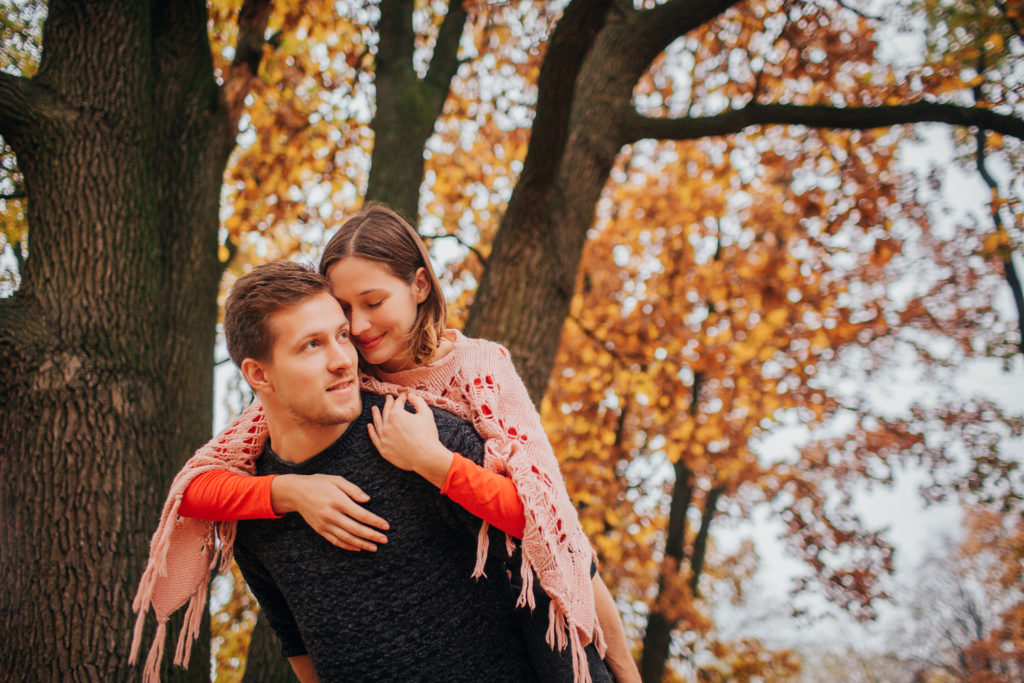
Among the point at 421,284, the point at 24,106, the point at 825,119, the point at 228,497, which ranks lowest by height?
the point at 228,497

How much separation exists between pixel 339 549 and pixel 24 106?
290cm

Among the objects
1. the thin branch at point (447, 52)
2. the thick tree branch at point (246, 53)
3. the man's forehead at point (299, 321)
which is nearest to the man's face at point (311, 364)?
the man's forehead at point (299, 321)

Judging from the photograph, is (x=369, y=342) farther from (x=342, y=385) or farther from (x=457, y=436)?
→ (x=457, y=436)

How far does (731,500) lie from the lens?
1291 cm

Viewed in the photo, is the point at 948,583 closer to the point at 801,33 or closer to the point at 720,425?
the point at 720,425

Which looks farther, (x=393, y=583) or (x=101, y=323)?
(x=101, y=323)

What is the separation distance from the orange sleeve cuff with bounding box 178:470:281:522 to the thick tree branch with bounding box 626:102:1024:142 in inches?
124

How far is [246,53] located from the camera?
395 cm

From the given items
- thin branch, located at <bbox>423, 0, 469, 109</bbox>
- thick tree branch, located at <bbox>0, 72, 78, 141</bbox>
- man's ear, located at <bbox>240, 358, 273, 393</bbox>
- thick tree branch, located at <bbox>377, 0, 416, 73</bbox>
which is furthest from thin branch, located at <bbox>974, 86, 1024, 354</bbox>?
thick tree branch, located at <bbox>0, 72, 78, 141</bbox>

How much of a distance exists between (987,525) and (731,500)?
7101 millimetres

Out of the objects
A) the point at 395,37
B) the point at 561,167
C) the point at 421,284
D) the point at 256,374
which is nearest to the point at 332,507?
the point at 256,374

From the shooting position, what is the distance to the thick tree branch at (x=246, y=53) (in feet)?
→ 12.8

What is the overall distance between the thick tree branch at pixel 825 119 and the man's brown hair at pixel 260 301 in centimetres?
278

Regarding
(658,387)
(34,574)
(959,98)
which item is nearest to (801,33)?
(959,98)
